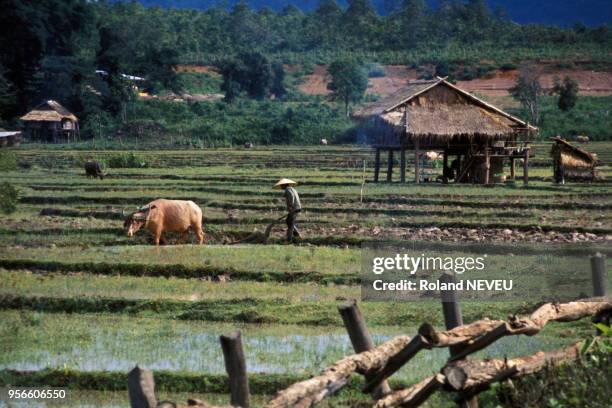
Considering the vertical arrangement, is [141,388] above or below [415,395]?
above

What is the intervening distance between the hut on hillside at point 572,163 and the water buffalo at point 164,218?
1459cm

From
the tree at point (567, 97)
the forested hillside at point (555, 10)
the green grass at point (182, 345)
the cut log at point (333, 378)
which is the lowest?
the green grass at point (182, 345)

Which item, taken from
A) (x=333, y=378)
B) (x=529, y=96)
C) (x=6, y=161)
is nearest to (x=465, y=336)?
(x=333, y=378)

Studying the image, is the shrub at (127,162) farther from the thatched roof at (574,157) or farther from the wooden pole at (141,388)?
the wooden pole at (141,388)

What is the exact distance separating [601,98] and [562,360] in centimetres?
5391

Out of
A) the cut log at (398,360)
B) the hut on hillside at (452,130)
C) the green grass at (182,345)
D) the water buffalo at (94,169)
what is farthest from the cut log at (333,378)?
the water buffalo at (94,169)

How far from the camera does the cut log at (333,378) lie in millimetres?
5211

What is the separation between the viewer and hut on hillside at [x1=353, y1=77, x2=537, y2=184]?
94.9 feet

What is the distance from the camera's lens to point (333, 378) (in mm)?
5590

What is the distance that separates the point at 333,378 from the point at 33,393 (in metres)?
3.27

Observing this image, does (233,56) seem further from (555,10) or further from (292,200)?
(555,10)

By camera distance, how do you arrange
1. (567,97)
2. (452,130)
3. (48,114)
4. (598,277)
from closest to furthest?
1. (598,277)
2. (452,130)
3. (567,97)
4. (48,114)

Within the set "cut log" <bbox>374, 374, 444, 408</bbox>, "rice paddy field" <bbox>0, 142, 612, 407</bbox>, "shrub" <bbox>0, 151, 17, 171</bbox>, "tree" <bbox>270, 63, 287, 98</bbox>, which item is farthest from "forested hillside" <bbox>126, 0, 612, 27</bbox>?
"cut log" <bbox>374, 374, 444, 408</bbox>

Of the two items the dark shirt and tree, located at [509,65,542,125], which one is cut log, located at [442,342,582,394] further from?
tree, located at [509,65,542,125]
